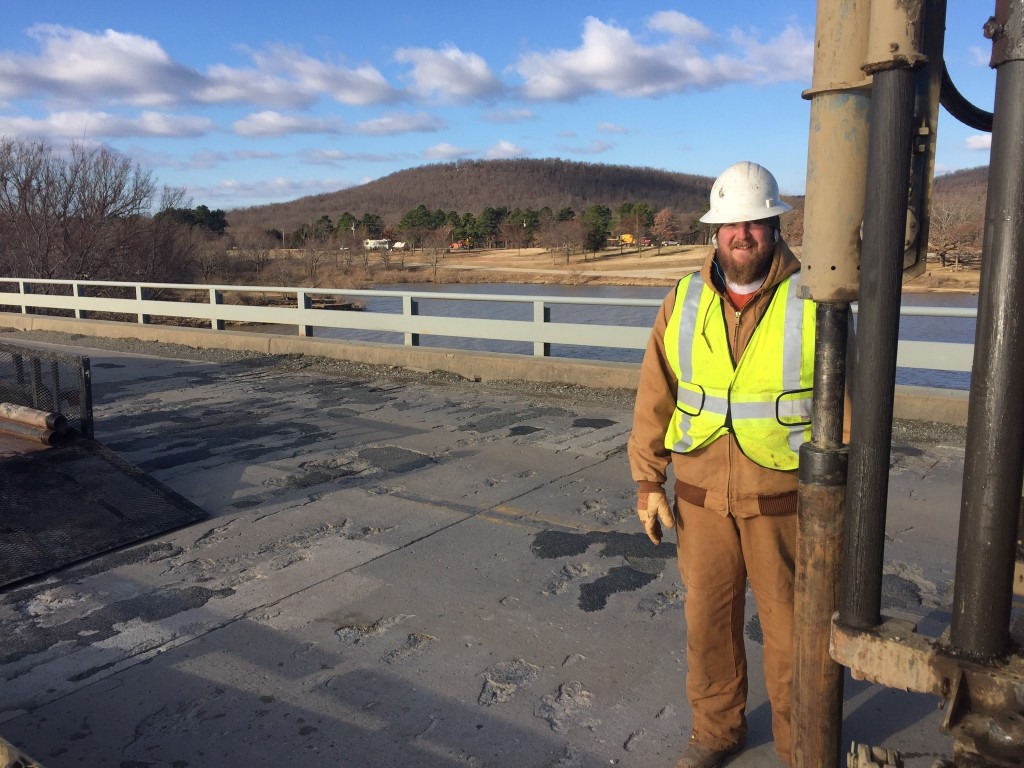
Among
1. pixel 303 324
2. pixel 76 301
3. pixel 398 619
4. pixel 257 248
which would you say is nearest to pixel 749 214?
pixel 398 619

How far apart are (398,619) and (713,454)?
2012 mm

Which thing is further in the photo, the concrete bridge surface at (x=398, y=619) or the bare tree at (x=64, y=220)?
the bare tree at (x=64, y=220)

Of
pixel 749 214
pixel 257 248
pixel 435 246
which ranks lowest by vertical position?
pixel 749 214

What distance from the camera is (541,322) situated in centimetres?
1102

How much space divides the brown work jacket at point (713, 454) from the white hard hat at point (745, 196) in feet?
0.50

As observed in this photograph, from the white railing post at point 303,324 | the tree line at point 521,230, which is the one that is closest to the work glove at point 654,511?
the white railing post at point 303,324

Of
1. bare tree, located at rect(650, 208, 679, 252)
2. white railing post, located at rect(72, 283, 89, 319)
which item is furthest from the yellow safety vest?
bare tree, located at rect(650, 208, 679, 252)

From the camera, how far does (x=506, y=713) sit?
11.1ft

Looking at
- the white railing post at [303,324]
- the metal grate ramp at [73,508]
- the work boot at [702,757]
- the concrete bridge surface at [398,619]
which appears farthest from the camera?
the white railing post at [303,324]

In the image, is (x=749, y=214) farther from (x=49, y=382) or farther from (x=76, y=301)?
(x=76, y=301)

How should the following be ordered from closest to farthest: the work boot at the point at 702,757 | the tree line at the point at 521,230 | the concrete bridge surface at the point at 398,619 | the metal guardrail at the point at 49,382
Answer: the work boot at the point at 702,757, the concrete bridge surface at the point at 398,619, the metal guardrail at the point at 49,382, the tree line at the point at 521,230

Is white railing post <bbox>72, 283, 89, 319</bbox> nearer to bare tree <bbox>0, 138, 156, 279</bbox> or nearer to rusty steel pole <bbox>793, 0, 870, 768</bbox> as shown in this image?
bare tree <bbox>0, 138, 156, 279</bbox>

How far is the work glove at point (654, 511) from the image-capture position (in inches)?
122

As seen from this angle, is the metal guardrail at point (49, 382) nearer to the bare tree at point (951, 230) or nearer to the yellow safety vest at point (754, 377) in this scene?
the yellow safety vest at point (754, 377)
